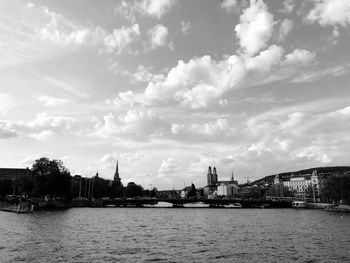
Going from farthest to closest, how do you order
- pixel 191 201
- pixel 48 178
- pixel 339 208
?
pixel 191 201 < pixel 339 208 < pixel 48 178

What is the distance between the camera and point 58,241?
45.7m

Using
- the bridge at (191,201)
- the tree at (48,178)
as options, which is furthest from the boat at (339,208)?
the tree at (48,178)

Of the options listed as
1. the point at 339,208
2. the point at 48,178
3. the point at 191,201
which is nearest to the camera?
the point at 48,178

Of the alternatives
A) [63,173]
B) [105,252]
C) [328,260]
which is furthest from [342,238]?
[63,173]

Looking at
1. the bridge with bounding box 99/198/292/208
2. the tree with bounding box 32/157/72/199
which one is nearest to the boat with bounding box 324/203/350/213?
the bridge with bounding box 99/198/292/208

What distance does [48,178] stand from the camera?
138m

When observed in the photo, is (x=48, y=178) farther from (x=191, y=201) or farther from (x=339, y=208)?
(x=339, y=208)

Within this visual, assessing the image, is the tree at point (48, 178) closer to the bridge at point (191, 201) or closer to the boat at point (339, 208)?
the bridge at point (191, 201)

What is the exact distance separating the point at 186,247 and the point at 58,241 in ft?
54.1

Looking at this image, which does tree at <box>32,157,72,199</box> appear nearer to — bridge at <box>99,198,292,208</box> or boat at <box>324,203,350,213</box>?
bridge at <box>99,198,292,208</box>

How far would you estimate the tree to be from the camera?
449ft

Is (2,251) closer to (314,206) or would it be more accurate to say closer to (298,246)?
(298,246)

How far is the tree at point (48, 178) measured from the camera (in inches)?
5394

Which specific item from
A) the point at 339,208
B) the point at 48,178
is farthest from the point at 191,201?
the point at 48,178
